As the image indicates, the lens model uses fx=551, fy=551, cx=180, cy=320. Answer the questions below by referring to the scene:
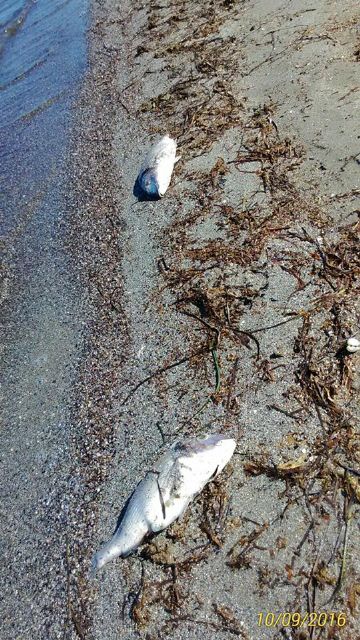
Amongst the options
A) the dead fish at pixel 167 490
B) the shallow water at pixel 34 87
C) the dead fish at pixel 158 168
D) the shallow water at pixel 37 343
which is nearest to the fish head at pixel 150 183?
the dead fish at pixel 158 168

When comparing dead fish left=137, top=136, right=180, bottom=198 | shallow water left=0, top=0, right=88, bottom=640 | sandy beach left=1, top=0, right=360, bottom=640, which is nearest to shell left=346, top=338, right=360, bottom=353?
sandy beach left=1, top=0, right=360, bottom=640

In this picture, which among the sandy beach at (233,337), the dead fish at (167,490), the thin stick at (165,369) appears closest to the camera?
the sandy beach at (233,337)

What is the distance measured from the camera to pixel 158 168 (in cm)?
642

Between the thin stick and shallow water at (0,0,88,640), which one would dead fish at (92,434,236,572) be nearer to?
shallow water at (0,0,88,640)

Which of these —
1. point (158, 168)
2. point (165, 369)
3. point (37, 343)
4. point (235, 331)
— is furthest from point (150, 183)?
point (165, 369)

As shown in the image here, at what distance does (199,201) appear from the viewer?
602 cm

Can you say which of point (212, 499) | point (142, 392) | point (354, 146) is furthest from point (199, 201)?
point (212, 499)

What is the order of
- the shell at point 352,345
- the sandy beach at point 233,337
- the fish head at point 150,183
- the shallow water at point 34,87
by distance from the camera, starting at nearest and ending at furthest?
the sandy beach at point 233,337, the shell at point 352,345, the fish head at point 150,183, the shallow water at point 34,87

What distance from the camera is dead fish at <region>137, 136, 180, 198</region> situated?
631 cm

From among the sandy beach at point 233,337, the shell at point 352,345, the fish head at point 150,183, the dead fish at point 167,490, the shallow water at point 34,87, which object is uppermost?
the shallow water at point 34,87

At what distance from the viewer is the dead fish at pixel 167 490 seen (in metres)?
3.57

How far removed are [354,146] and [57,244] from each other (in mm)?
3473
